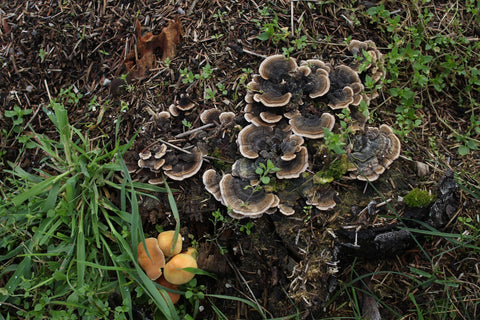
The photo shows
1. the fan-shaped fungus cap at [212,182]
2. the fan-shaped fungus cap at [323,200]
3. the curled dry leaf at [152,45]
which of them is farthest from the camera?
the curled dry leaf at [152,45]

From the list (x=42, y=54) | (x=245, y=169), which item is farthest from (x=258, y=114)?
(x=42, y=54)

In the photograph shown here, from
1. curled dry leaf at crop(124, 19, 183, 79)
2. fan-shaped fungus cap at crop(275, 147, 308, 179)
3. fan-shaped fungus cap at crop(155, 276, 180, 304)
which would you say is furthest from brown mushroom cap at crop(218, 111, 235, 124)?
fan-shaped fungus cap at crop(155, 276, 180, 304)

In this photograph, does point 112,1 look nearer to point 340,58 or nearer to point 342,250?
point 340,58

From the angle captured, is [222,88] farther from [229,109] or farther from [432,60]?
[432,60]

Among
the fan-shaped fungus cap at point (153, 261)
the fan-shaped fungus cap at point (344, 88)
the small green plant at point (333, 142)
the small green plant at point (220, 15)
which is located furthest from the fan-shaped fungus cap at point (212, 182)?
the small green plant at point (220, 15)

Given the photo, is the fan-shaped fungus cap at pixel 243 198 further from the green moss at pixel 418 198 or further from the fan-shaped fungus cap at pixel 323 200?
the green moss at pixel 418 198

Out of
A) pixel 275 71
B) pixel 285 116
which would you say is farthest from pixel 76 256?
pixel 275 71
